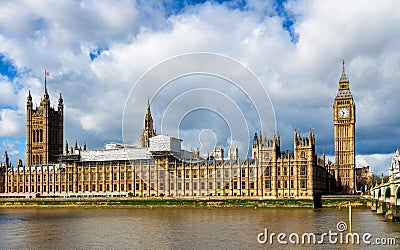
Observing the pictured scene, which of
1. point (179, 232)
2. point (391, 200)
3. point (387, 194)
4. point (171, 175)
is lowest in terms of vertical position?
point (179, 232)

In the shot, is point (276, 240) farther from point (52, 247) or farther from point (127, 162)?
point (127, 162)

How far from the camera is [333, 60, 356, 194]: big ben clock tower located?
15638 cm

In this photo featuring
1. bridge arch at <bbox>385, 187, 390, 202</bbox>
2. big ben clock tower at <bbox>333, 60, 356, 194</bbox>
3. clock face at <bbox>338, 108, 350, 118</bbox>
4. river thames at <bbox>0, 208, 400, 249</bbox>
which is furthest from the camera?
clock face at <bbox>338, 108, 350, 118</bbox>

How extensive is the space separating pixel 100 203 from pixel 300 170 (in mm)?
49040

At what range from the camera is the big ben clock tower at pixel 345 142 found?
156 m

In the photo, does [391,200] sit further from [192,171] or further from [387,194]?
[192,171]

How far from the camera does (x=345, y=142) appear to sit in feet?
518

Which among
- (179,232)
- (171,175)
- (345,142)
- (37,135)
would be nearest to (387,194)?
(179,232)

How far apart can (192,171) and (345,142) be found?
49031mm

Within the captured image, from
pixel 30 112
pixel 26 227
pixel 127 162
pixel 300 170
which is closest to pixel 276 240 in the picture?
pixel 26 227

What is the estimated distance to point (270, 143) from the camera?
132 meters

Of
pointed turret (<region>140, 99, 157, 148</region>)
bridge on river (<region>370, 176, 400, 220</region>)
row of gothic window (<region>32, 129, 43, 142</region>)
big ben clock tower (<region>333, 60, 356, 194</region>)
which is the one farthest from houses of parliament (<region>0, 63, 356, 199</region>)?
bridge on river (<region>370, 176, 400, 220</region>)

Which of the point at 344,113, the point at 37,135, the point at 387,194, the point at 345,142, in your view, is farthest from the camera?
the point at 37,135

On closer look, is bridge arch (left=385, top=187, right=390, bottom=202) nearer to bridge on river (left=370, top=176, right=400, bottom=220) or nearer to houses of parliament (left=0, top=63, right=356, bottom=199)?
bridge on river (left=370, top=176, right=400, bottom=220)
